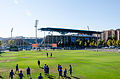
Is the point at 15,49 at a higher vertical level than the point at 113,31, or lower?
lower

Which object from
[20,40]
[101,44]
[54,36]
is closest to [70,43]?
[54,36]

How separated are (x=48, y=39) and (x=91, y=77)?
5176 inches

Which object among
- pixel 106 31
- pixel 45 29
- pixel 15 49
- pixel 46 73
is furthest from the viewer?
pixel 106 31

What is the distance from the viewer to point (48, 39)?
151 meters

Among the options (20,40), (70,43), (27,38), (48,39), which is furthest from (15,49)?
(27,38)

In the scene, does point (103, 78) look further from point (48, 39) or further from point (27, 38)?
point (27, 38)

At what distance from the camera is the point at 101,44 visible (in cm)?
14362

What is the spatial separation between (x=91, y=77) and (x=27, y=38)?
186 meters

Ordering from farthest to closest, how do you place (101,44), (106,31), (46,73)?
(106,31)
(101,44)
(46,73)

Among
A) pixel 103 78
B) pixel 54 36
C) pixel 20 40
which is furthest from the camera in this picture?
pixel 20 40

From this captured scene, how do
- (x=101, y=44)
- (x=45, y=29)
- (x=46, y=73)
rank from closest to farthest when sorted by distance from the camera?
(x=46, y=73)
(x=45, y=29)
(x=101, y=44)

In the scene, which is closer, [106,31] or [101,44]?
[101,44]

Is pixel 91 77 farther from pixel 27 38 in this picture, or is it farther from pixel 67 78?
pixel 27 38

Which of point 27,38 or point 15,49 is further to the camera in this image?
point 27,38
